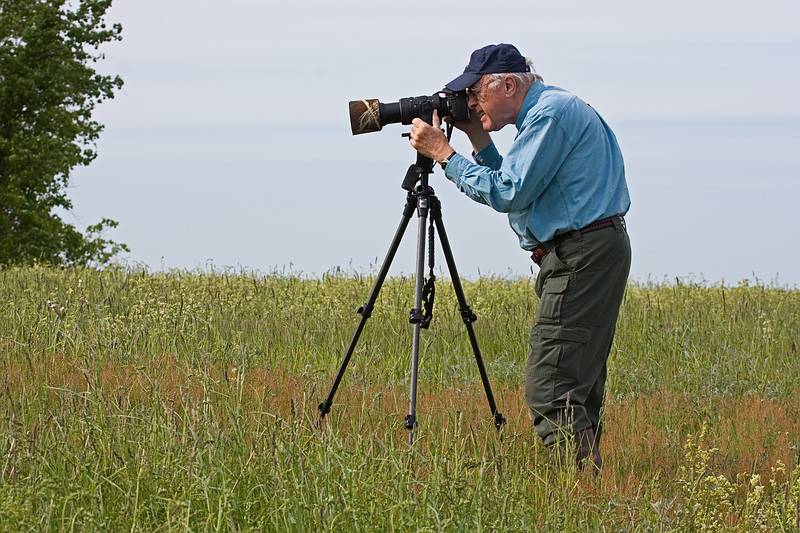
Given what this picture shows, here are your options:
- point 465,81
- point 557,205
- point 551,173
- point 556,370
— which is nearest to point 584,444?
point 556,370

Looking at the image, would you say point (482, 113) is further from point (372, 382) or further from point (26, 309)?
point (26, 309)

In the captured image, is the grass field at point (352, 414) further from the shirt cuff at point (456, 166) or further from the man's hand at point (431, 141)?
the man's hand at point (431, 141)

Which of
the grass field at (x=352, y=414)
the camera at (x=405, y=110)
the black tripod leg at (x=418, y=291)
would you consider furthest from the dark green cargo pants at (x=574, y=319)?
the camera at (x=405, y=110)

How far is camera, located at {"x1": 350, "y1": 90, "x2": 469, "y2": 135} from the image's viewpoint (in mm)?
6609

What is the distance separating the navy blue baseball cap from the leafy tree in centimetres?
2546

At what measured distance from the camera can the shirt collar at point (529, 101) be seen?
6496 mm

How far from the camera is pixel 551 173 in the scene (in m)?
6.27

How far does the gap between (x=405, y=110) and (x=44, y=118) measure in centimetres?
2721

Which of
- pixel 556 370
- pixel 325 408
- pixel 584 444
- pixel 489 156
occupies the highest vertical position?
pixel 489 156

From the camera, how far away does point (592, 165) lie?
250 inches

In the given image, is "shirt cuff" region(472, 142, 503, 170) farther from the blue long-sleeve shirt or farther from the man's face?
the blue long-sleeve shirt

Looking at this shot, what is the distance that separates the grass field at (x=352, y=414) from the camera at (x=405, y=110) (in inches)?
72.5

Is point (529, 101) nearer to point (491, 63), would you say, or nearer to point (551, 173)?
point (491, 63)

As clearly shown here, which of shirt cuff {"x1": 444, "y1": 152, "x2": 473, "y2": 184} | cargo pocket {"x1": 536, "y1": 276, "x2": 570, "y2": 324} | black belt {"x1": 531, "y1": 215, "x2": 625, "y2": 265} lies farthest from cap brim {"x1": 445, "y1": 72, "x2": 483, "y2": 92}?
cargo pocket {"x1": 536, "y1": 276, "x2": 570, "y2": 324}
